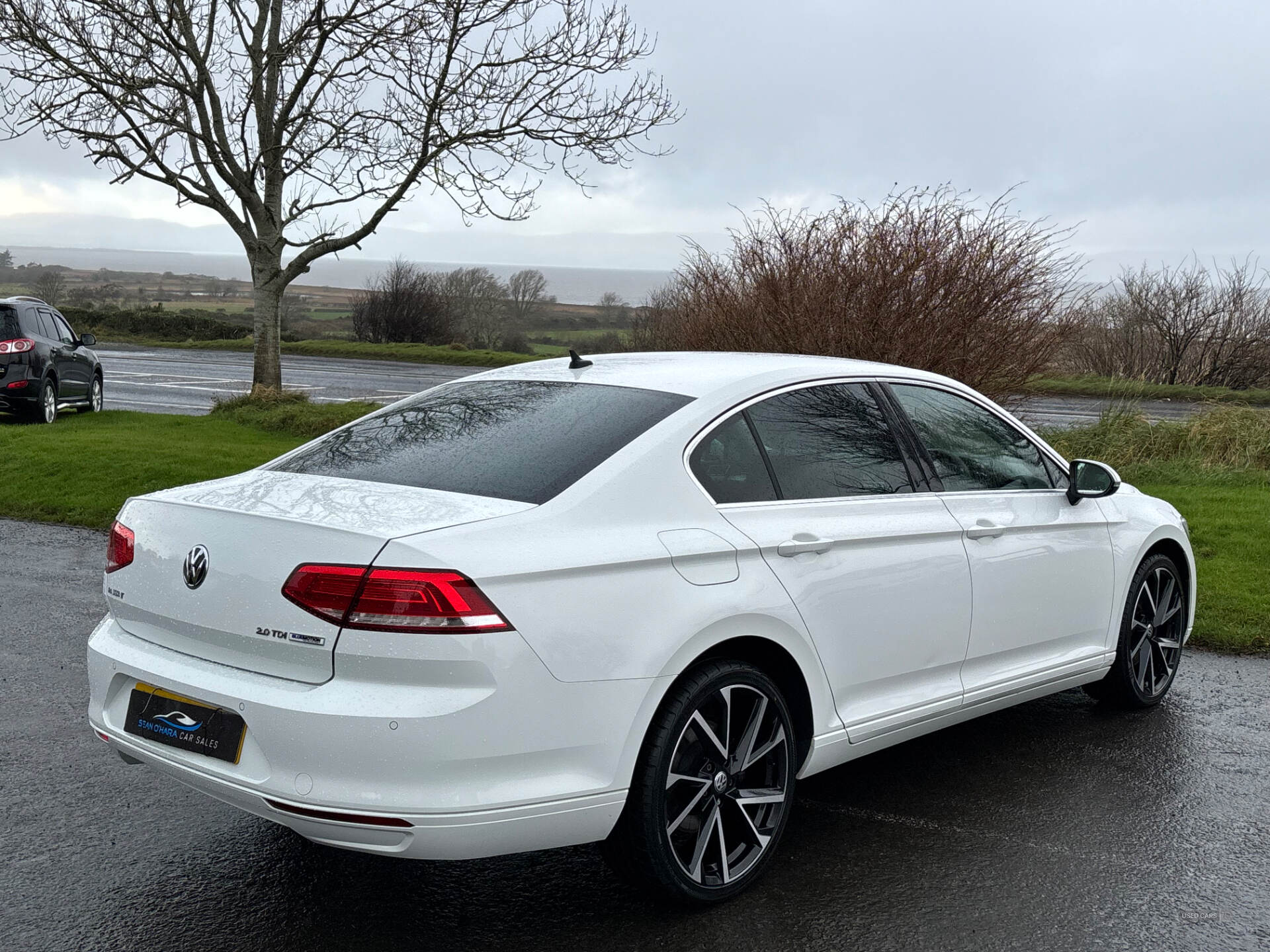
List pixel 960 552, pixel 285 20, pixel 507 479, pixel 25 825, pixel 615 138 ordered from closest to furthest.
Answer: pixel 507 479 → pixel 25 825 → pixel 960 552 → pixel 615 138 → pixel 285 20

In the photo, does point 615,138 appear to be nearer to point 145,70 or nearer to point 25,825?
point 145,70

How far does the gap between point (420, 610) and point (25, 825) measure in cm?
201

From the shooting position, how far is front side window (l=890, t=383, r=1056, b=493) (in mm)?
4723

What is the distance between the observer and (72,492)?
11.4 m

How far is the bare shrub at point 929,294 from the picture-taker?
12.1m

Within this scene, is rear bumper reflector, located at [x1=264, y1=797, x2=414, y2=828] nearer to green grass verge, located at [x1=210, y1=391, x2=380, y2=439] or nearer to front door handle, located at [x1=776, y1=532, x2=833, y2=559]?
front door handle, located at [x1=776, y1=532, x2=833, y2=559]

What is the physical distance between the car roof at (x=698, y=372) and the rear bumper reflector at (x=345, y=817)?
1648 millimetres

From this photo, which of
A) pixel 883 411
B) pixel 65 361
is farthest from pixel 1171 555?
pixel 65 361

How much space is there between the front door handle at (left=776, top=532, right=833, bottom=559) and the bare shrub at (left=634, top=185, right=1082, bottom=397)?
27.4ft

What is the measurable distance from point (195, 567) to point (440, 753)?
3.08 ft

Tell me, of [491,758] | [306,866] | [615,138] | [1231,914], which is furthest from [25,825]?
[615,138]

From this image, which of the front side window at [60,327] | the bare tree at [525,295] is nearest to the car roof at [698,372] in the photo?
the front side window at [60,327]

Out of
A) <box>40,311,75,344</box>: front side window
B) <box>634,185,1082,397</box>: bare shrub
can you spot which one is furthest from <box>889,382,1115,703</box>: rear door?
<box>40,311,75,344</box>: front side window

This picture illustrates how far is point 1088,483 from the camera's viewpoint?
203 inches
